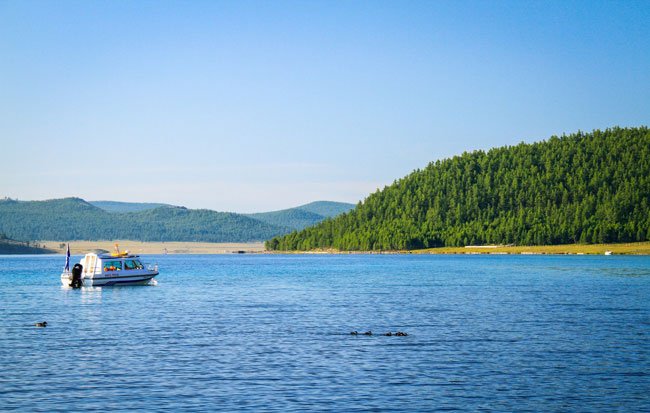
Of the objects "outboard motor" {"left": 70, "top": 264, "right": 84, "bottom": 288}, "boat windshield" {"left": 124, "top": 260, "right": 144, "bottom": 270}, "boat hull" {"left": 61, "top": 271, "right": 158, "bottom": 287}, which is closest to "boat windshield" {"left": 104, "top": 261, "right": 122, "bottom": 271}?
"boat windshield" {"left": 124, "top": 260, "right": 144, "bottom": 270}

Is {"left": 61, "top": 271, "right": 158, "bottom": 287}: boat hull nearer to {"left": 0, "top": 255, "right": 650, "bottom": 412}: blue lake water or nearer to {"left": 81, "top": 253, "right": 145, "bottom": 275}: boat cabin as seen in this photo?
{"left": 81, "top": 253, "right": 145, "bottom": 275}: boat cabin

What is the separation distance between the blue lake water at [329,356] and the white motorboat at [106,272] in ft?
103

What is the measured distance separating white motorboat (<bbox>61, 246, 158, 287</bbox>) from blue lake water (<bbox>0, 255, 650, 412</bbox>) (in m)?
31.3

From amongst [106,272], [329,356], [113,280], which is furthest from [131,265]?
[329,356]

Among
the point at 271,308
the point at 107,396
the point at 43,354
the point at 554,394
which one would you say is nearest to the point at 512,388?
the point at 554,394

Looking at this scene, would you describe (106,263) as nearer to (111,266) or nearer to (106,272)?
(111,266)

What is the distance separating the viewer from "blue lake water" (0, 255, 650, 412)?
3803 cm

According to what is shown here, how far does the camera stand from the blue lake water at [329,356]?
125 ft

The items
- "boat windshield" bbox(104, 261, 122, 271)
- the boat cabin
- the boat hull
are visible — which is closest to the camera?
the boat hull

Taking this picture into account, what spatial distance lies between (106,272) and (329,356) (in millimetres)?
81102

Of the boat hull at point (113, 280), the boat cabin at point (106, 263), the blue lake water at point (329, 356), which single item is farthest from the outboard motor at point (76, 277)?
the blue lake water at point (329, 356)

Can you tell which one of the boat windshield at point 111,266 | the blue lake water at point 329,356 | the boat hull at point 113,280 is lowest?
the blue lake water at point 329,356

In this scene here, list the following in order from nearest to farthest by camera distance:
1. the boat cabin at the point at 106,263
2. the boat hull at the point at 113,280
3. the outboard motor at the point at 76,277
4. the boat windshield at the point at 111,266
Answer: the outboard motor at the point at 76,277, the boat hull at the point at 113,280, the boat cabin at the point at 106,263, the boat windshield at the point at 111,266

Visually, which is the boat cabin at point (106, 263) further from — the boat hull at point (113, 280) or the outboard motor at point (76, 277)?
the outboard motor at point (76, 277)
